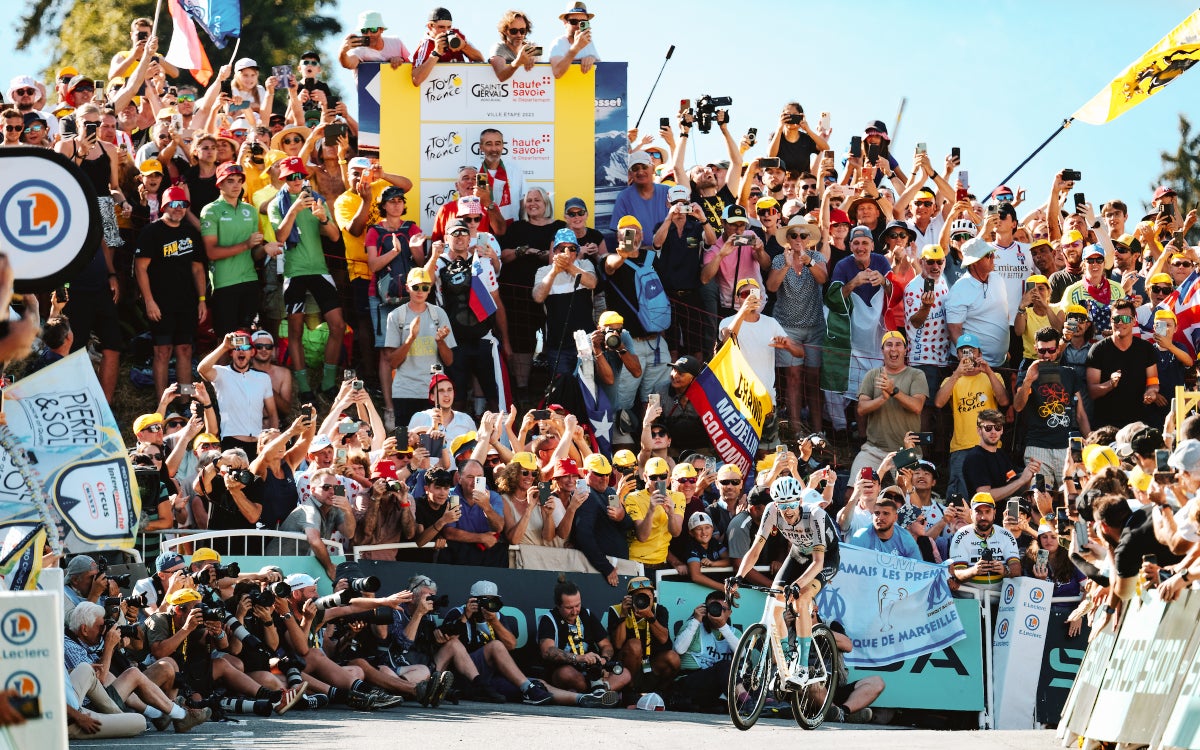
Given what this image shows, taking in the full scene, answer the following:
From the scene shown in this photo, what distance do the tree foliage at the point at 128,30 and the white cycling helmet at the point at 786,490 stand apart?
2424cm

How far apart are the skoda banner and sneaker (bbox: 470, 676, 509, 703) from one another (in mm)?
6627

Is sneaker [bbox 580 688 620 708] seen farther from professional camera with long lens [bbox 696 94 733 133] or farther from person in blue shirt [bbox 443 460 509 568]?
professional camera with long lens [bbox 696 94 733 133]

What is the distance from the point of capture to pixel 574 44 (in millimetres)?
20109

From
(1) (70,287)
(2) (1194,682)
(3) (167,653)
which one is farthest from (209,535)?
(2) (1194,682)

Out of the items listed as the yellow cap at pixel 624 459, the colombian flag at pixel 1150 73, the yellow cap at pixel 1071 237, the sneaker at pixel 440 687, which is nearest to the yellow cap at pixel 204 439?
the sneaker at pixel 440 687

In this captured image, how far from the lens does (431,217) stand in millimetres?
20016

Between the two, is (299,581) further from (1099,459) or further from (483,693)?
(1099,459)

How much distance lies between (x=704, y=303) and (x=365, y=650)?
6.04m

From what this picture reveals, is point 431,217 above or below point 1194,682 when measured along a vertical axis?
above

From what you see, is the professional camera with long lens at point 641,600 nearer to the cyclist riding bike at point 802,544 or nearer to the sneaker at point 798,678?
the cyclist riding bike at point 802,544

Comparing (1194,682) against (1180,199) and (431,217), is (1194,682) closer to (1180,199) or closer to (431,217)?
(431,217)

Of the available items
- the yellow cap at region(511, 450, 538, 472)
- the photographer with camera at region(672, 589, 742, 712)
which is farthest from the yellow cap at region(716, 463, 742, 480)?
the yellow cap at region(511, 450, 538, 472)

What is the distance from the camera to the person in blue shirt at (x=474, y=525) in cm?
1582

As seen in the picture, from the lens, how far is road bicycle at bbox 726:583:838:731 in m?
13.9
